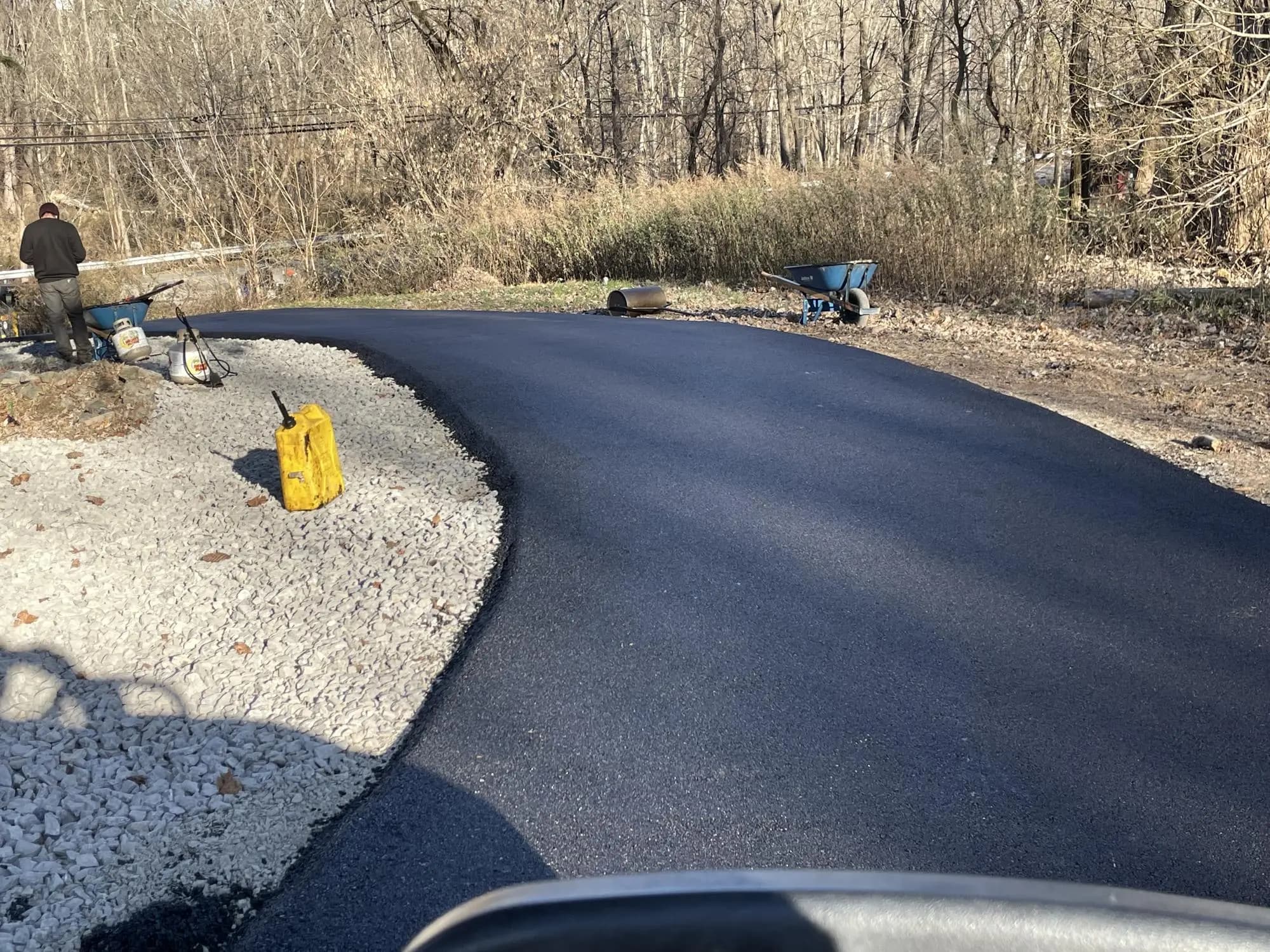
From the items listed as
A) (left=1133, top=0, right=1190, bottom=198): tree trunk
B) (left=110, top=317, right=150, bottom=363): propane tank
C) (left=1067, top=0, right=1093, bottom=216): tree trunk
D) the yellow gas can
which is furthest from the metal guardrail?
the yellow gas can

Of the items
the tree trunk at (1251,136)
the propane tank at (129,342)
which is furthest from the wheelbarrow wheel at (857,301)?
the propane tank at (129,342)

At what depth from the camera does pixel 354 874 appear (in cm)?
355

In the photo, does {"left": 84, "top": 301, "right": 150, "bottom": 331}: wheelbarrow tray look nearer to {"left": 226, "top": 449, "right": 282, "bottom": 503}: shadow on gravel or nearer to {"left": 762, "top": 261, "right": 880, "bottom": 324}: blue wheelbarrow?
{"left": 226, "top": 449, "right": 282, "bottom": 503}: shadow on gravel

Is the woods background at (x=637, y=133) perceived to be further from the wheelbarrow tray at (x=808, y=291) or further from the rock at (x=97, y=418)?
the rock at (x=97, y=418)

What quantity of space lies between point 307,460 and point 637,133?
130ft

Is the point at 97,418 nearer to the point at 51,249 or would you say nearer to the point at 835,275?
the point at 51,249

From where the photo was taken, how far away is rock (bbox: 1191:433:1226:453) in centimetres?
766

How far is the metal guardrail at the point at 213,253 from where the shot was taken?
25.0 meters

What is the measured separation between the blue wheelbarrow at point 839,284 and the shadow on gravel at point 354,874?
10.2m

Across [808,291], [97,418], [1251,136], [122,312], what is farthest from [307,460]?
[1251,136]

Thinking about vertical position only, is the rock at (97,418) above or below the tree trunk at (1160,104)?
below

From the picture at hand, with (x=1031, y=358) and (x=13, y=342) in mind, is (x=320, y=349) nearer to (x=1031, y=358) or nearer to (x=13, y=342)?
(x=13, y=342)

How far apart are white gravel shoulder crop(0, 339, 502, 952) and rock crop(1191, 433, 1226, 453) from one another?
17.3 ft

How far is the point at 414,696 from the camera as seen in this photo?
4.75 metres
